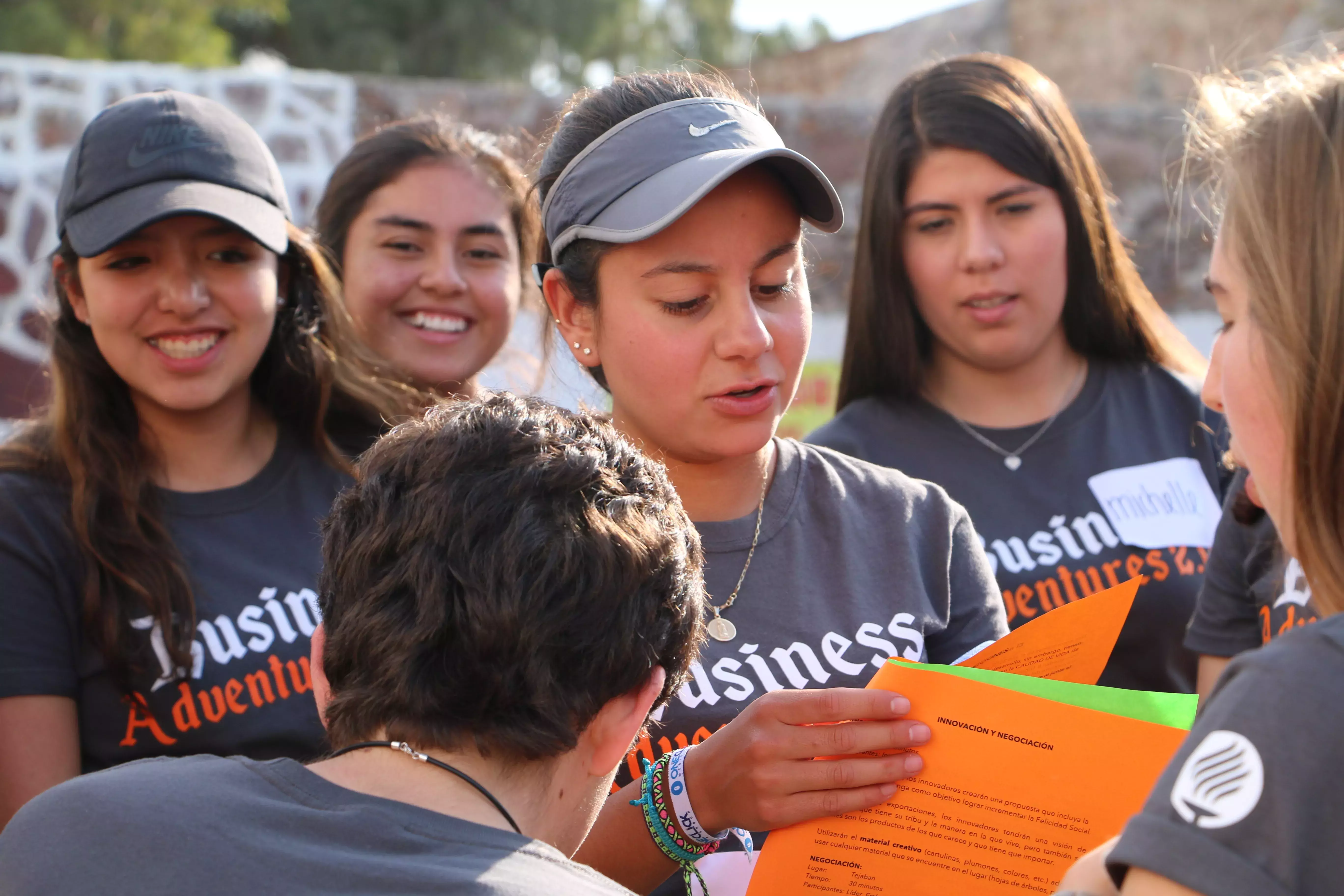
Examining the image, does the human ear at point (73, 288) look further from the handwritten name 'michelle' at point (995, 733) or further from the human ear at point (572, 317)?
the handwritten name 'michelle' at point (995, 733)

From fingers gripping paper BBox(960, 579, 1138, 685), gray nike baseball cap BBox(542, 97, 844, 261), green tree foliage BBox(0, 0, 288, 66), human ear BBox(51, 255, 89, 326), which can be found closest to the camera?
fingers gripping paper BBox(960, 579, 1138, 685)

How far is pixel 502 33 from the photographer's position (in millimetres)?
16062

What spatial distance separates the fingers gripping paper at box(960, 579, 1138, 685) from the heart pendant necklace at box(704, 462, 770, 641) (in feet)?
1.34

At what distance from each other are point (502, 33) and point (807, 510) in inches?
603

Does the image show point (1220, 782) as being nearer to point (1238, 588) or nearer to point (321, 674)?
point (321, 674)

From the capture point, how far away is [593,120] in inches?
77.5

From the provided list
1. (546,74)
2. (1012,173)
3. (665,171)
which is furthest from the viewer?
(546,74)

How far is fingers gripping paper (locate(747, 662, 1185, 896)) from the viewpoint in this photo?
1.43 metres

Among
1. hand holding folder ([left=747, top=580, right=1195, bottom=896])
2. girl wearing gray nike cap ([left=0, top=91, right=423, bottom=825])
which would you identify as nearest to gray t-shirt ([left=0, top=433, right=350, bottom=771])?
girl wearing gray nike cap ([left=0, top=91, right=423, bottom=825])

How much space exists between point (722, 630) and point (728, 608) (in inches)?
1.6

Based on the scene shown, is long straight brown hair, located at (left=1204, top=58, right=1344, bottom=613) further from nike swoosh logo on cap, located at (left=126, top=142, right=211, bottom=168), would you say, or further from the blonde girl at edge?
nike swoosh logo on cap, located at (left=126, top=142, right=211, bottom=168)

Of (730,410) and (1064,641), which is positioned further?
(730,410)

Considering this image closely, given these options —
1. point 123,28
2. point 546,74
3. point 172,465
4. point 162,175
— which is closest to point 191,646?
point 172,465

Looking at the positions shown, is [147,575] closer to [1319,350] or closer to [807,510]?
[807,510]
